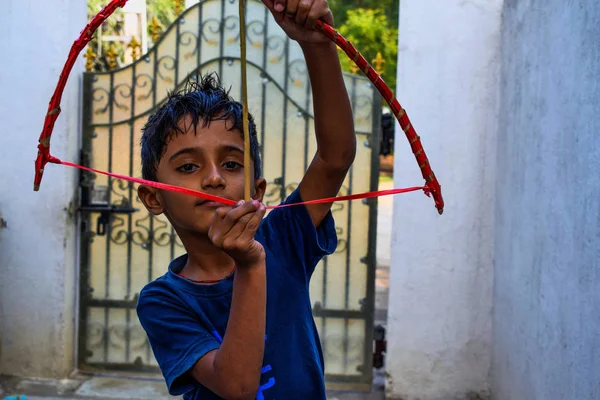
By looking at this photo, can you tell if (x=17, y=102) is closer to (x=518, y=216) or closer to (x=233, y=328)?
(x=518, y=216)

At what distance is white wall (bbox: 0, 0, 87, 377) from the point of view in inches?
177

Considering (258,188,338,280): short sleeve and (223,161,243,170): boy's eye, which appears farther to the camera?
(258,188,338,280): short sleeve

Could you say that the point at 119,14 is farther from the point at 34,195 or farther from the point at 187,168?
the point at 187,168

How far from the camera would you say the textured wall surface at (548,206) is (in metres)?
2.70

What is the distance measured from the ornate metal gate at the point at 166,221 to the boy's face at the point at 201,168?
9.64ft

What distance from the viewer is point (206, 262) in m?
1.79

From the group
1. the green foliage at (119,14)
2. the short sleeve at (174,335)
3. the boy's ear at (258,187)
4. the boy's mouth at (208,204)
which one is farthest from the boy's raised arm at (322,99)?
the green foliage at (119,14)

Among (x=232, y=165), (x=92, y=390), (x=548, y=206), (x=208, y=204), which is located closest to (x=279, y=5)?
(x=232, y=165)

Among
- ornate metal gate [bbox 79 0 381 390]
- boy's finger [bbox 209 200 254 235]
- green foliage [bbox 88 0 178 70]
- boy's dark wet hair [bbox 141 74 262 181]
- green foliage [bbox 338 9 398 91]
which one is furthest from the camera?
green foliage [bbox 338 9 398 91]

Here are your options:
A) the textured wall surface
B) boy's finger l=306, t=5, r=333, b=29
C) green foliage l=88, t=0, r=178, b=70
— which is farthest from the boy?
green foliage l=88, t=0, r=178, b=70

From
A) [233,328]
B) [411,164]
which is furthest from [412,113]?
[233,328]

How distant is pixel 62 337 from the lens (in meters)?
4.66

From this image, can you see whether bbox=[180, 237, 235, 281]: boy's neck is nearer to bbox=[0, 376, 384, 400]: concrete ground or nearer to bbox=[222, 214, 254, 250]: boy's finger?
bbox=[222, 214, 254, 250]: boy's finger

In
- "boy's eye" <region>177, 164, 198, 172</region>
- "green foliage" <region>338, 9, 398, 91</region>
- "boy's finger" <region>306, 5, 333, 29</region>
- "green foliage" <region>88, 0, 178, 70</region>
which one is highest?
"green foliage" <region>338, 9, 398, 91</region>
